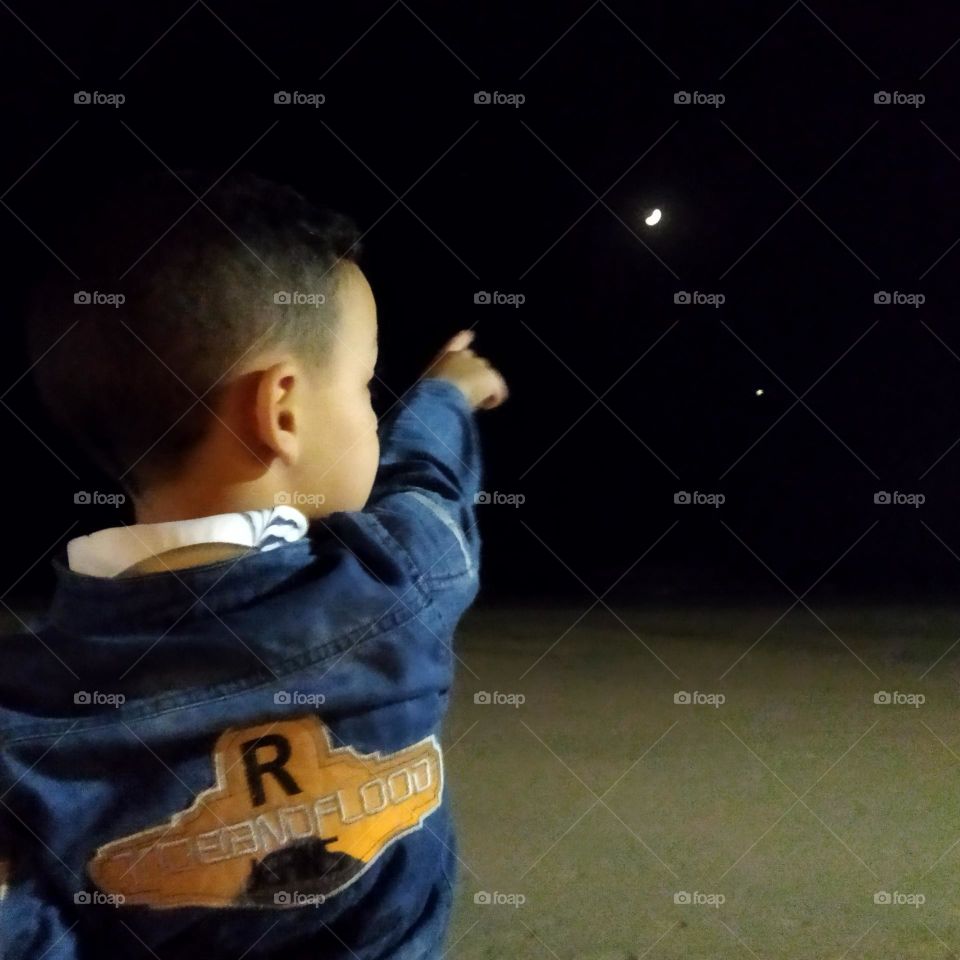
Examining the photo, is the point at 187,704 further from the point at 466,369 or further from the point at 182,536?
the point at 466,369

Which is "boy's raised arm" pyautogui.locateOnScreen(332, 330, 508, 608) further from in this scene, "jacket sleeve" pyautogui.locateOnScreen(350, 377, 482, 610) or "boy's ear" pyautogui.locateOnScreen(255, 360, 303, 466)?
"boy's ear" pyautogui.locateOnScreen(255, 360, 303, 466)

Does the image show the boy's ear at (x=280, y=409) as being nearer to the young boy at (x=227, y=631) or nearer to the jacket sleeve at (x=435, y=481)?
the young boy at (x=227, y=631)

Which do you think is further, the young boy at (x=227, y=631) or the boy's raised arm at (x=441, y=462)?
the boy's raised arm at (x=441, y=462)

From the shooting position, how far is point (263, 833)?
1111 mm

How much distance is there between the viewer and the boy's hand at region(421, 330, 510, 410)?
1298 millimetres

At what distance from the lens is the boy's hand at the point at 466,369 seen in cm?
130

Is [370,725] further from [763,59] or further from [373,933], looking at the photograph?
[763,59]

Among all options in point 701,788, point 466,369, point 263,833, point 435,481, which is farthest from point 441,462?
point 701,788

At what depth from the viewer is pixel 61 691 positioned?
1086 millimetres

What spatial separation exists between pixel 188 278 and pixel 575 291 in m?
0.55

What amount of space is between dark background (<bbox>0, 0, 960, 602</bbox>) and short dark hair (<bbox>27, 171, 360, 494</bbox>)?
0.28ft

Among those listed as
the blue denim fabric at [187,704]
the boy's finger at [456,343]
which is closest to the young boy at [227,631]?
the blue denim fabric at [187,704]

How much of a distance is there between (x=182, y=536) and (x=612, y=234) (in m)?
0.76

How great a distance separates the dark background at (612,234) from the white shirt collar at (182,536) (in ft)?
0.46
